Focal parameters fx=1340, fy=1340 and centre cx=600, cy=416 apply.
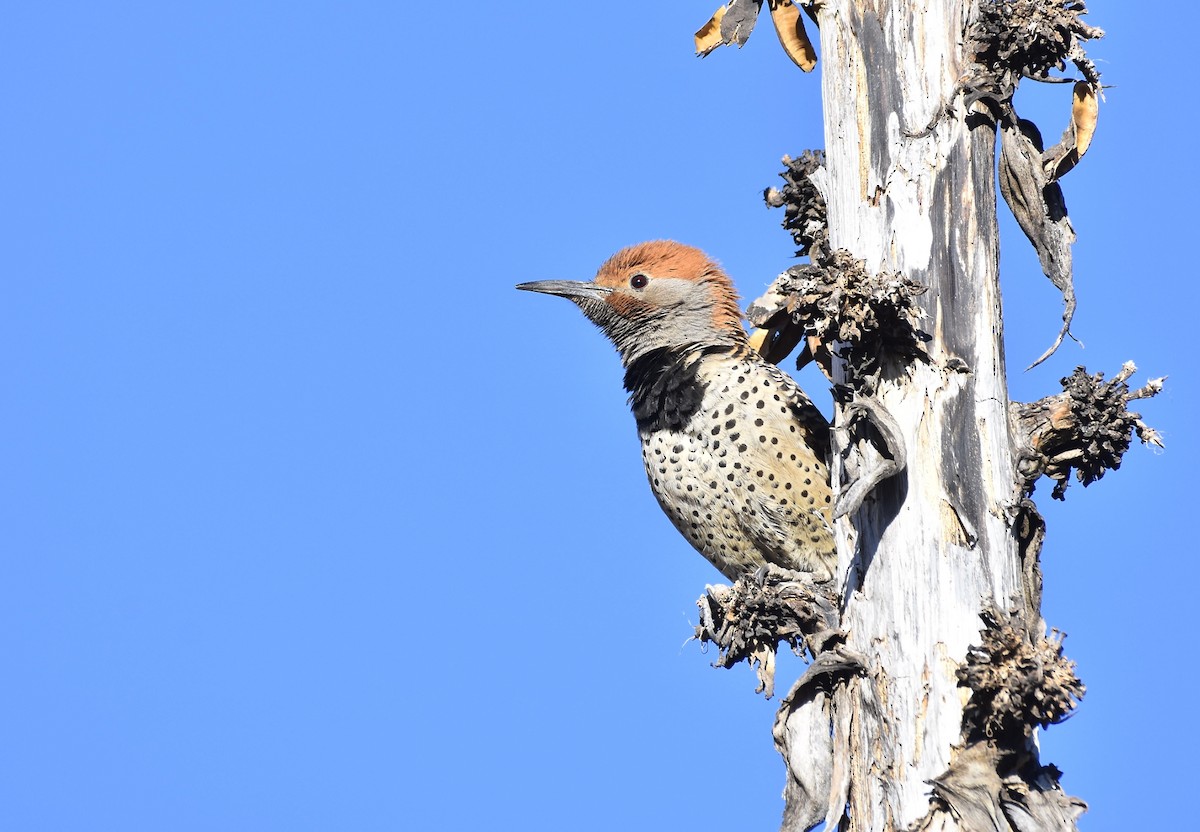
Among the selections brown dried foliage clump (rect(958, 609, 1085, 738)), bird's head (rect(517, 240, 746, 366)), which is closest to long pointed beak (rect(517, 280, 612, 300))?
bird's head (rect(517, 240, 746, 366))

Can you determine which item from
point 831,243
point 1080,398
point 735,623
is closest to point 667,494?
point 735,623

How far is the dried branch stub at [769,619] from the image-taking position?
4.37m

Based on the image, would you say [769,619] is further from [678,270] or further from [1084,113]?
[678,270]

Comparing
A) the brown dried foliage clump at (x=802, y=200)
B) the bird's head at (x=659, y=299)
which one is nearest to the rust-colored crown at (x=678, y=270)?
the bird's head at (x=659, y=299)

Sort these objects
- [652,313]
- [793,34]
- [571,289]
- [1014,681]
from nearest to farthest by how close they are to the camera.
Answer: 1. [1014,681]
2. [793,34]
3. [652,313]
4. [571,289]

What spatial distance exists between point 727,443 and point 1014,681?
2.81m

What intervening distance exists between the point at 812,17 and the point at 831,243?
0.85m

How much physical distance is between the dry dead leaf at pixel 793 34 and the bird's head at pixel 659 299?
2193 mm

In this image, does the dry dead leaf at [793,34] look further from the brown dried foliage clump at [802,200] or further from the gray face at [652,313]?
the gray face at [652,313]

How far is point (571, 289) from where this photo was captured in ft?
25.1

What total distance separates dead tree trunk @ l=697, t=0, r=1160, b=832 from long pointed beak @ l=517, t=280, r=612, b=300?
3.09m

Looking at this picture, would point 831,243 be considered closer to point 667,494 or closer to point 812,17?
point 812,17

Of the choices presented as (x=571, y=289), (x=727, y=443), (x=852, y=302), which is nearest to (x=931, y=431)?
(x=852, y=302)

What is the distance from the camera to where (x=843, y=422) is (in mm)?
4203
